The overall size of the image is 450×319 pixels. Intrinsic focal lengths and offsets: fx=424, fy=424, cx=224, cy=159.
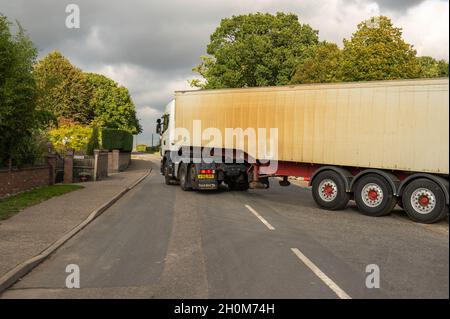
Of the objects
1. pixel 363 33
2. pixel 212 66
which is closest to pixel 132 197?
pixel 363 33

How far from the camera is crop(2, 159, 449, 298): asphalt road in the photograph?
5473mm

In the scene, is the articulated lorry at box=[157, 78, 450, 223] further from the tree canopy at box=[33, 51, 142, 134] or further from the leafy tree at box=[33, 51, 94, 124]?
the leafy tree at box=[33, 51, 94, 124]

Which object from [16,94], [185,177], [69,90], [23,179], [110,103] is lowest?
[23,179]

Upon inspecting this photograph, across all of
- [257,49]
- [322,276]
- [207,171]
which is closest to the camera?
[322,276]

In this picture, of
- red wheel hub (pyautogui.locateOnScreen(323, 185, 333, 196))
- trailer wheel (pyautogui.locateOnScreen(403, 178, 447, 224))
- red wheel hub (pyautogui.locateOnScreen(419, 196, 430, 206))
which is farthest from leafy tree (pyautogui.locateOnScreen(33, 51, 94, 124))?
red wheel hub (pyautogui.locateOnScreen(419, 196, 430, 206))

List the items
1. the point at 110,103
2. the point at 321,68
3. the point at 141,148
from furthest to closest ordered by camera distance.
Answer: the point at 141,148
the point at 110,103
the point at 321,68

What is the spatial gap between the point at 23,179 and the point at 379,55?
77.5ft

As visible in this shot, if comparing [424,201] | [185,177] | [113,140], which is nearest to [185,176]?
[185,177]

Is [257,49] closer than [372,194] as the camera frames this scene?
No

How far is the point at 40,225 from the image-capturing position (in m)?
10.2

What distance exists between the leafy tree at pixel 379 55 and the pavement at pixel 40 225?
67.7 feet

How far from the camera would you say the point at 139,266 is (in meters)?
6.83

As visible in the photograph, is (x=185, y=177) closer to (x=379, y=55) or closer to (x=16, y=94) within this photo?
(x=16, y=94)
